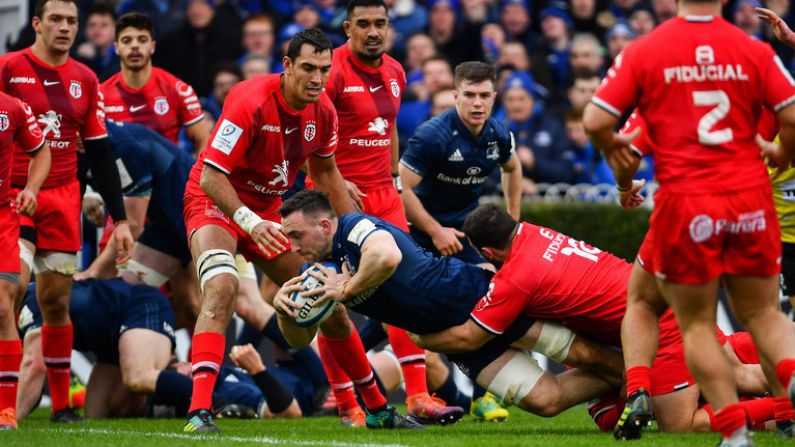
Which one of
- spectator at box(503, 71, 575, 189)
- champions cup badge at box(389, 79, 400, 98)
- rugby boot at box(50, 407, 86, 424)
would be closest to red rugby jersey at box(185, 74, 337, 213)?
champions cup badge at box(389, 79, 400, 98)

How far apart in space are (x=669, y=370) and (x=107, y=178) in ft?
14.0

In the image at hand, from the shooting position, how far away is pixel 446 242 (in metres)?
9.61

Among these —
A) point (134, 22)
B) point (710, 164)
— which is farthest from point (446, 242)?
point (710, 164)

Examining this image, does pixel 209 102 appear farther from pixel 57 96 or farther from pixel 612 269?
pixel 612 269

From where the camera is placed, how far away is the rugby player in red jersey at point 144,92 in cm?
1106

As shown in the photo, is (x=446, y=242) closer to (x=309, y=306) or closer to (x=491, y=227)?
(x=491, y=227)

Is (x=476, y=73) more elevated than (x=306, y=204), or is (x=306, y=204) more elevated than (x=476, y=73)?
(x=476, y=73)

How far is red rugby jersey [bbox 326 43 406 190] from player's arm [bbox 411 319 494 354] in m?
2.30

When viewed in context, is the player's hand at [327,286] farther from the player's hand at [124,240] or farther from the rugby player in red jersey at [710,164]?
the player's hand at [124,240]

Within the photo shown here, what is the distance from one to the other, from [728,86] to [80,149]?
18.6 feet

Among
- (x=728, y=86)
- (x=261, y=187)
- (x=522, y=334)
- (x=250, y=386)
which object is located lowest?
(x=250, y=386)

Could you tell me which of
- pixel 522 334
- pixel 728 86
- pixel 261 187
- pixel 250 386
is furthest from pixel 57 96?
pixel 728 86

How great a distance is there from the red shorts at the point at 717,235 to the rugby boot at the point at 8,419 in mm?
4387

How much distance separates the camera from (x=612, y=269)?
303 inches
